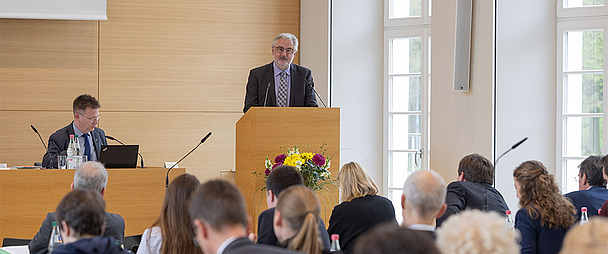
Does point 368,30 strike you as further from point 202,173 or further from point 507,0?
point 202,173

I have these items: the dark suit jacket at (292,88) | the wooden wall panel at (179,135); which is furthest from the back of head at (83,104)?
the wooden wall panel at (179,135)

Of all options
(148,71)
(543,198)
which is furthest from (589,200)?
(148,71)

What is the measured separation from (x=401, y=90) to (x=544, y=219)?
4.24 m

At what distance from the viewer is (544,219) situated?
2771mm

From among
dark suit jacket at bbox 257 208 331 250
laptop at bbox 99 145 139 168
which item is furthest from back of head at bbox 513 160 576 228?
laptop at bbox 99 145 139 168

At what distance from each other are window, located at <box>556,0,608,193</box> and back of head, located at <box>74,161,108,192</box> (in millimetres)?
3823

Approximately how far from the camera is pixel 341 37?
6.90m

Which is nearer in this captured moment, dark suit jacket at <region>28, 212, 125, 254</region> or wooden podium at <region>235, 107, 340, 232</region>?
dark suit jacket at <region>28, 212, 125, 254</region>

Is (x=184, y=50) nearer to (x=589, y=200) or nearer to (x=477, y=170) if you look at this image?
(x=477, y=170)

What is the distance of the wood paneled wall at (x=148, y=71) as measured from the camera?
661cm

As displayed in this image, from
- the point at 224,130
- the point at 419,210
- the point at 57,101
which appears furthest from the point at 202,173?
the point at 419,210

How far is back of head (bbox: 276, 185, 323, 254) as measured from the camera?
196 centimetres

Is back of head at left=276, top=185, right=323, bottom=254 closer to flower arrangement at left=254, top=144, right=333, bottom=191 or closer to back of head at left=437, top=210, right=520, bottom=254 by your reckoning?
back of head at left=437, top=210, right=520, bottom=254

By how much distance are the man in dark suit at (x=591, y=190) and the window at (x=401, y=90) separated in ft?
10.1
